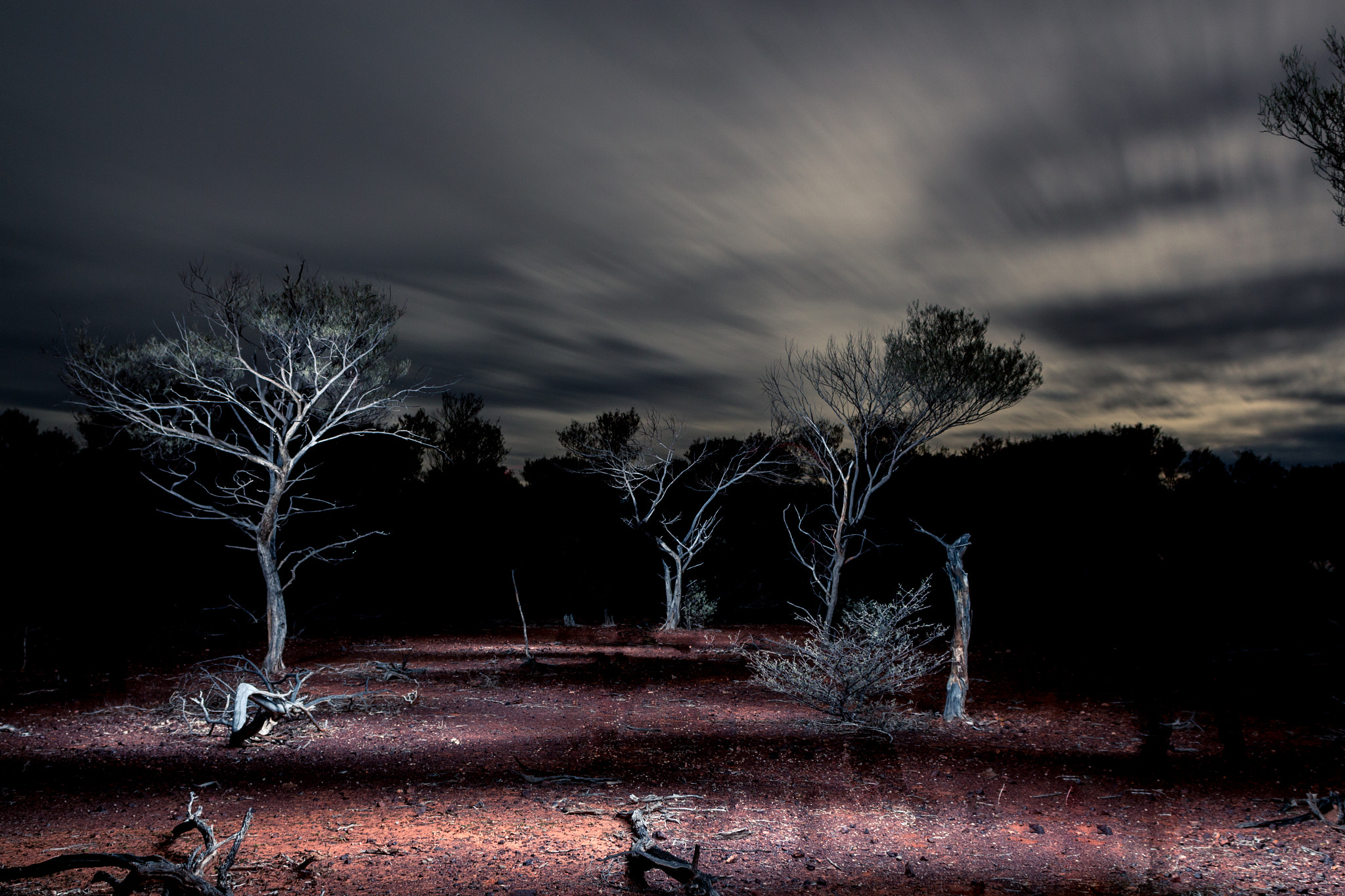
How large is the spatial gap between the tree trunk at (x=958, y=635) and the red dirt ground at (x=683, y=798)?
337 mm

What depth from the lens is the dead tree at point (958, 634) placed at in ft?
31.3

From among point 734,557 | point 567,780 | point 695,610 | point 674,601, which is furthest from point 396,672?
point 734,557

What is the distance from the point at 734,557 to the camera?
86.3ft

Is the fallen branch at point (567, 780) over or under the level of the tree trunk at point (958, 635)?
under

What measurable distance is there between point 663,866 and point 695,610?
18.0 m

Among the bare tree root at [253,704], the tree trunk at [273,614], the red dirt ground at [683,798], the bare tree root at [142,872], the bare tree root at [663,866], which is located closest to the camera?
the bare tree root at [142,872]

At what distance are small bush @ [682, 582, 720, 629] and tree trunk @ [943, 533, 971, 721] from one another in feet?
38.9

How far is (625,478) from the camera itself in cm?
2148

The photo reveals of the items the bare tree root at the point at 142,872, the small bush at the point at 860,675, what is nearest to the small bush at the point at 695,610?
the small bush at the point at 860,675

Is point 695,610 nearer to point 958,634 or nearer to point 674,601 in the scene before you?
point 674,601

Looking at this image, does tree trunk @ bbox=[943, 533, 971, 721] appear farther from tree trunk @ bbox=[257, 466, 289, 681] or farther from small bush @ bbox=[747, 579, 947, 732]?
tree trunk @ bbox=[257, 466, 289, 681]

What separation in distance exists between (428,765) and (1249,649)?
12347mm

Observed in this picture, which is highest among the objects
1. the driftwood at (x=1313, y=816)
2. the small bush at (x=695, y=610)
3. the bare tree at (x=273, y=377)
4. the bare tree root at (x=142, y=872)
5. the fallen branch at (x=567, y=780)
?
the bare tree at (x=273, y=377)

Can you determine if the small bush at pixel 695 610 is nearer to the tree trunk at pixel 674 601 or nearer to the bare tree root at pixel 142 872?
the tree trunk at pixel 674 601
